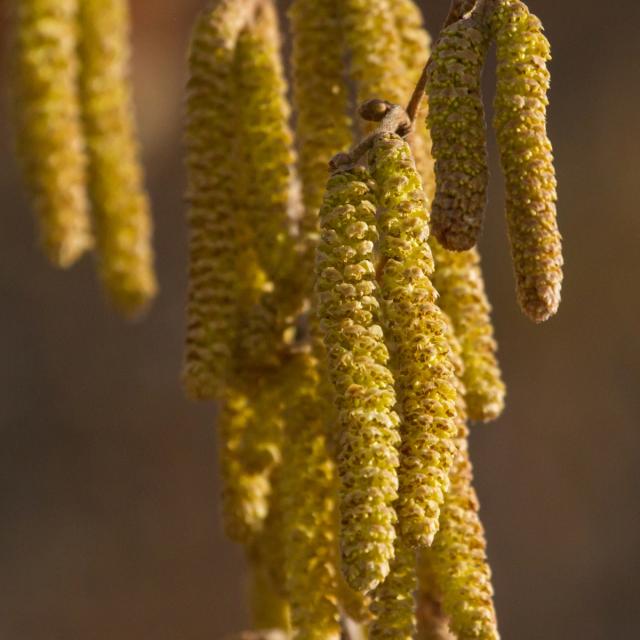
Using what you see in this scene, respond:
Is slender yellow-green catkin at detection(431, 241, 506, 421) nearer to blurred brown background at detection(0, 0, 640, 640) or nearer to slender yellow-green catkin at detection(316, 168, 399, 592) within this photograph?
slender yellow-green catkin at detection(316, 168, 399, 592)

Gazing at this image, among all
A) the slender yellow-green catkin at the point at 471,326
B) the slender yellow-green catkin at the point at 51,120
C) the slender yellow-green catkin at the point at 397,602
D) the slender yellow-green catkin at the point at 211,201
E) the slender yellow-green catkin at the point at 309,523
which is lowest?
the slender yellow-green catkin at the point at 397,602

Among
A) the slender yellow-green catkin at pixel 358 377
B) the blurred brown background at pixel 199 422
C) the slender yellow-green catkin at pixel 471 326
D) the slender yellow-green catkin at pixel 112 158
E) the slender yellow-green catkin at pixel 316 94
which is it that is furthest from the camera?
the blurred brown background at pixel 199 422

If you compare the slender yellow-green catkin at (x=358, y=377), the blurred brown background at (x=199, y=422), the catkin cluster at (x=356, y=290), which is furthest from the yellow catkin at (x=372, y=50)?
the blurred brown background at (x=199, y=422)

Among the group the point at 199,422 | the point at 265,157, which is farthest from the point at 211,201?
the point at 199,422

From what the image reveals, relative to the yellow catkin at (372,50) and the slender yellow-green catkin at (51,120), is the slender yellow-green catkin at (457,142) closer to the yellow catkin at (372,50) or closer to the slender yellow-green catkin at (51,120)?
the yellow catkin at (372,50)

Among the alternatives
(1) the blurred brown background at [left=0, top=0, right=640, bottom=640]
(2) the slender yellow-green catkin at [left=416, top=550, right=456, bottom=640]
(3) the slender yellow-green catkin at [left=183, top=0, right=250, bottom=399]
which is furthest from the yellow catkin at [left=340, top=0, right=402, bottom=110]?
(1) the blurred brown background at [left=0, top=0, right=640, bottom=640]

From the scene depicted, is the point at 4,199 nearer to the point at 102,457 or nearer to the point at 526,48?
the point at 102,457

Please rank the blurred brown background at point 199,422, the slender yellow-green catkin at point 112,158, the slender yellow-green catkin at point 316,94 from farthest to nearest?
the blurred brown background at point 199,422 → the slender yellow-green catkin at point 112,158 → the slender yellow-green catkin at point 316,94

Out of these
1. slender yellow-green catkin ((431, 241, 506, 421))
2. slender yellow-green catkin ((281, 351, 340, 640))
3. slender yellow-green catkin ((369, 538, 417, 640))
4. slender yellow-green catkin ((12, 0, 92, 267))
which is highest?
slender yellow-green catkin ((12, 0, 92, 267))

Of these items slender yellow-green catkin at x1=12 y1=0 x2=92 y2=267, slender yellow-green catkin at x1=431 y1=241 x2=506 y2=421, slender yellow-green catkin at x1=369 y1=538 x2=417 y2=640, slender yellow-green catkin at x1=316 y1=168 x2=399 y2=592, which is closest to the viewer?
slender yellow-green catkin at x1=316 y1=168 x2=399 y2=592
